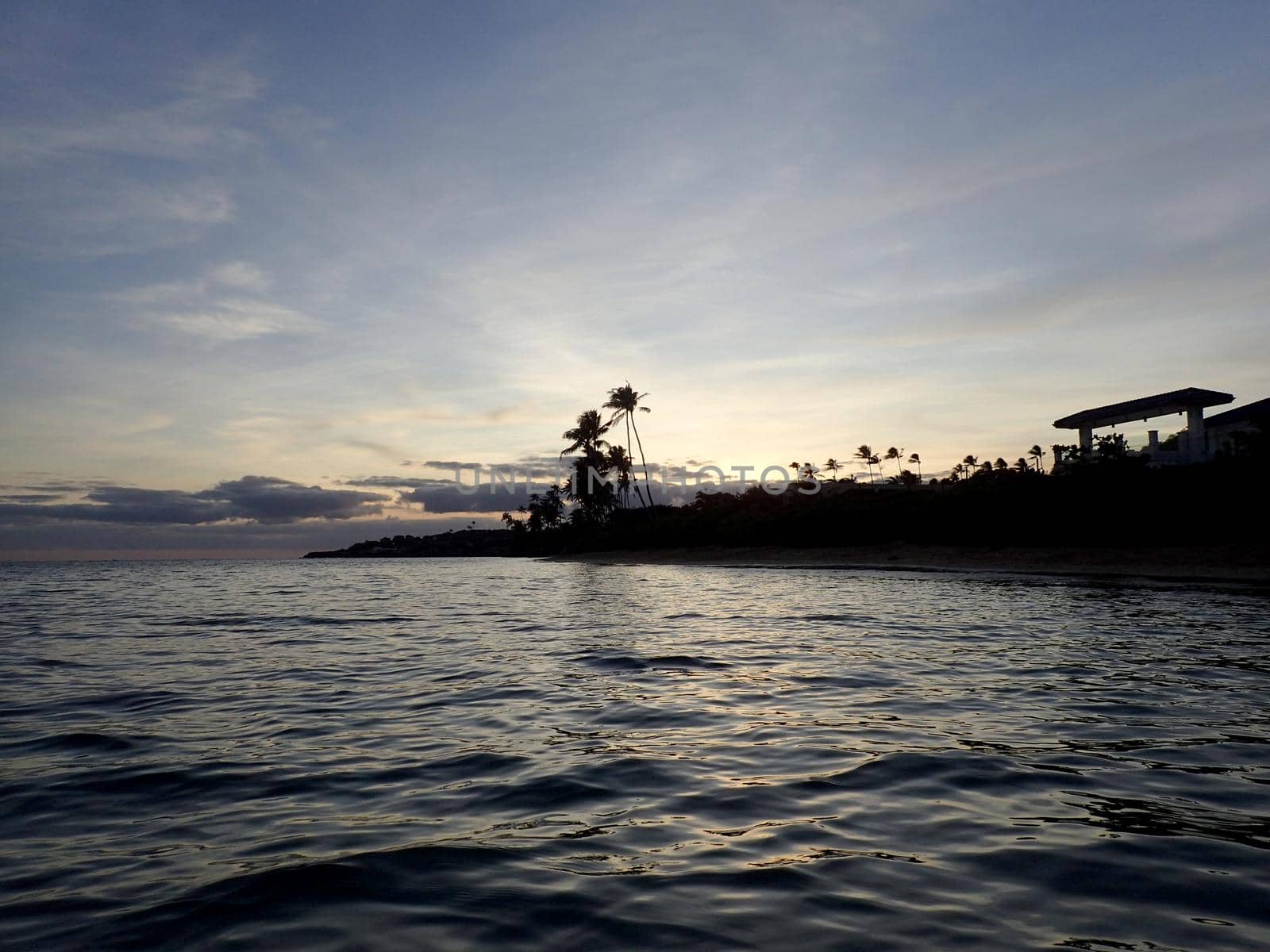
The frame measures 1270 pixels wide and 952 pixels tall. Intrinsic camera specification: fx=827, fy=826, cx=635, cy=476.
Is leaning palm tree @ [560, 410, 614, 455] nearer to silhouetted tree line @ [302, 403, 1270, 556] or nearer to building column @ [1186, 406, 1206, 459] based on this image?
silhouetted tree line @ [302, 403, 1270, 556]

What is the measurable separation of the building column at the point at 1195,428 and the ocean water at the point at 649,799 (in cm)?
3861

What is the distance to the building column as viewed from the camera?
46594mm

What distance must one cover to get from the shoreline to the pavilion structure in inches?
416

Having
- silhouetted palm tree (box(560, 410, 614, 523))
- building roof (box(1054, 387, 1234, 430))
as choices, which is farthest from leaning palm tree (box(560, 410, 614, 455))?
building roof (box(1054, 387, 1234, 430))

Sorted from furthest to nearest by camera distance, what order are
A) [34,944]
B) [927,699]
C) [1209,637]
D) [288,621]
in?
[288,621]
[1209,637]
[927,699]
[34,944]

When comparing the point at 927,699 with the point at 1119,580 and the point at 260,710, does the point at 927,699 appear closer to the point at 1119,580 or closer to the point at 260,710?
the point at 260,710

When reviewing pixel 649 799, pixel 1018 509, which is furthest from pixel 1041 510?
pixel 649 799

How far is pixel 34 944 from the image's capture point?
3.91 m

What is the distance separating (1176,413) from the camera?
4734 cm

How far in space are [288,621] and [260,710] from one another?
514 inches

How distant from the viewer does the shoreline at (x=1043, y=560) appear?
3020 centimetres

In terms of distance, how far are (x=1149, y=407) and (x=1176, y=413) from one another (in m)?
1.33

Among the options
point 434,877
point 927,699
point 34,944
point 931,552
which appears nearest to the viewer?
point 34,944

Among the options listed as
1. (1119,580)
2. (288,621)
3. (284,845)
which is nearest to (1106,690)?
(284,845)
